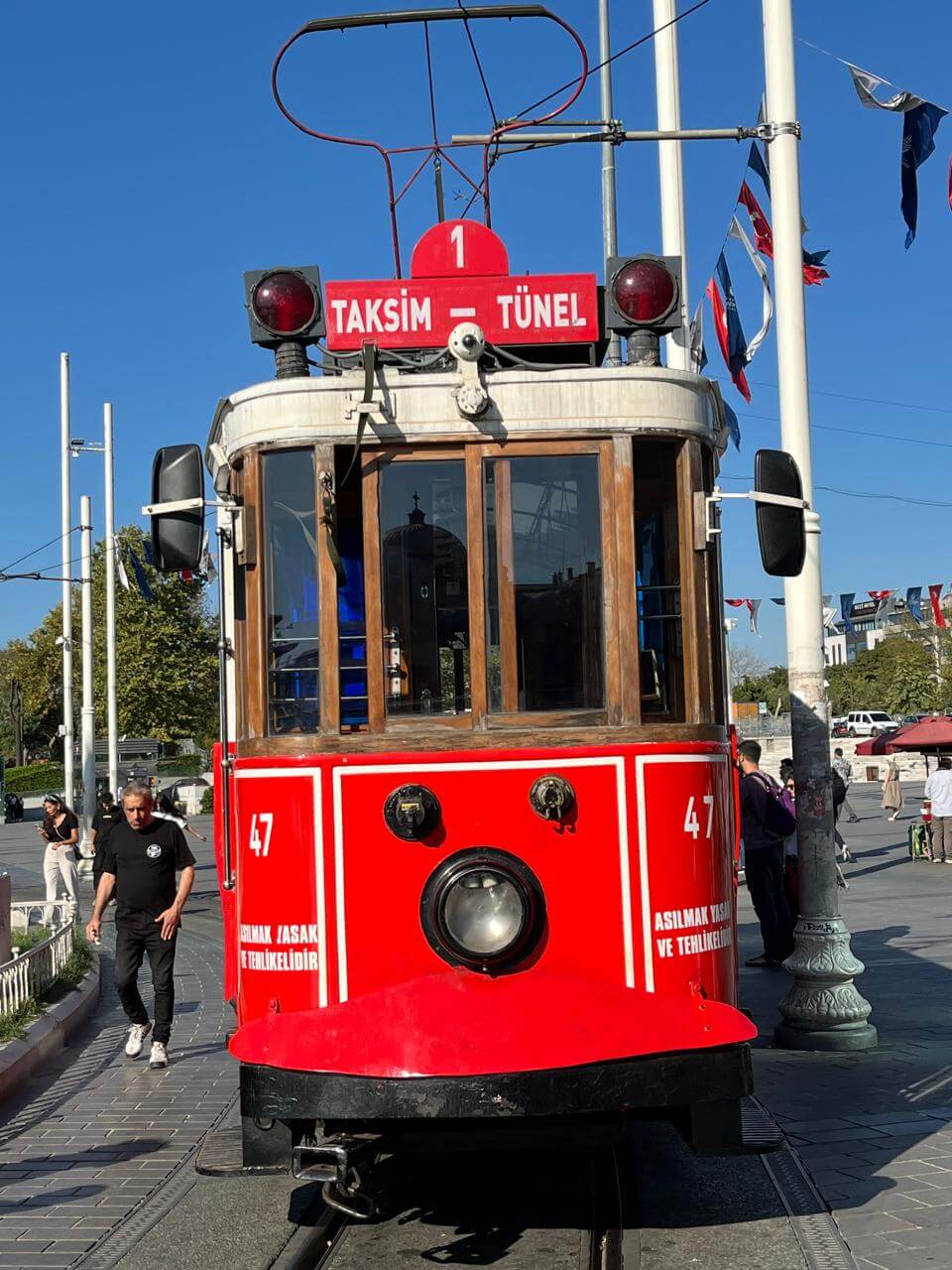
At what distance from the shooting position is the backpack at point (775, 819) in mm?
12320

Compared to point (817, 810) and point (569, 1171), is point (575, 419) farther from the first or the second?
point (817, 810)

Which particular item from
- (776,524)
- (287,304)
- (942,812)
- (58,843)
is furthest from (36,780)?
(776,524)

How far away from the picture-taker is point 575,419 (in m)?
5.69

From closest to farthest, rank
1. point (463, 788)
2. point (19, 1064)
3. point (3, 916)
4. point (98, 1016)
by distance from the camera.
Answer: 1. point (463, 788)
2. point (19, 1064)
3. point (3, 916)
4. point (98, 1016)

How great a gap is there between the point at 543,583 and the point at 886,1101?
12.5 ft

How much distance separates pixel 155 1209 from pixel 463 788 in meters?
2.38

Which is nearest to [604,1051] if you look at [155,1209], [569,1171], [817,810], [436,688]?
[436,688]

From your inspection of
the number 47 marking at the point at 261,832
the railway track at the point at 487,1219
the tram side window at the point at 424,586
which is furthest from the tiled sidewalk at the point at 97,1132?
the tram side window at the point at 424,586

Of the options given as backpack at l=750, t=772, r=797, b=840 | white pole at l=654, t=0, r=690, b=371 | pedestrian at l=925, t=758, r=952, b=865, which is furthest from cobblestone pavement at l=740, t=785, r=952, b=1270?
pedestrian at l=925, t=758, r=952, b=865

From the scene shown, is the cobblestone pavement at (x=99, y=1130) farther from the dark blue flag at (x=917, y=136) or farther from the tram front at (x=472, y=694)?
the dark blue flag at (x=917, y=136)

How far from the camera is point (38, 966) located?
1145 centimetres

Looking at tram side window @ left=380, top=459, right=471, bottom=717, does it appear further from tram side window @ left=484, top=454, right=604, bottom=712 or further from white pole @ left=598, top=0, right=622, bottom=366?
white pole @ left=598, top=0, right=622, bottom=366

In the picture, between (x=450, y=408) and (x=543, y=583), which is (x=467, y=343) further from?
(x=543, y=583)

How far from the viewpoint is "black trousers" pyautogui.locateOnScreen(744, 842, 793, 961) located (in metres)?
12.5
